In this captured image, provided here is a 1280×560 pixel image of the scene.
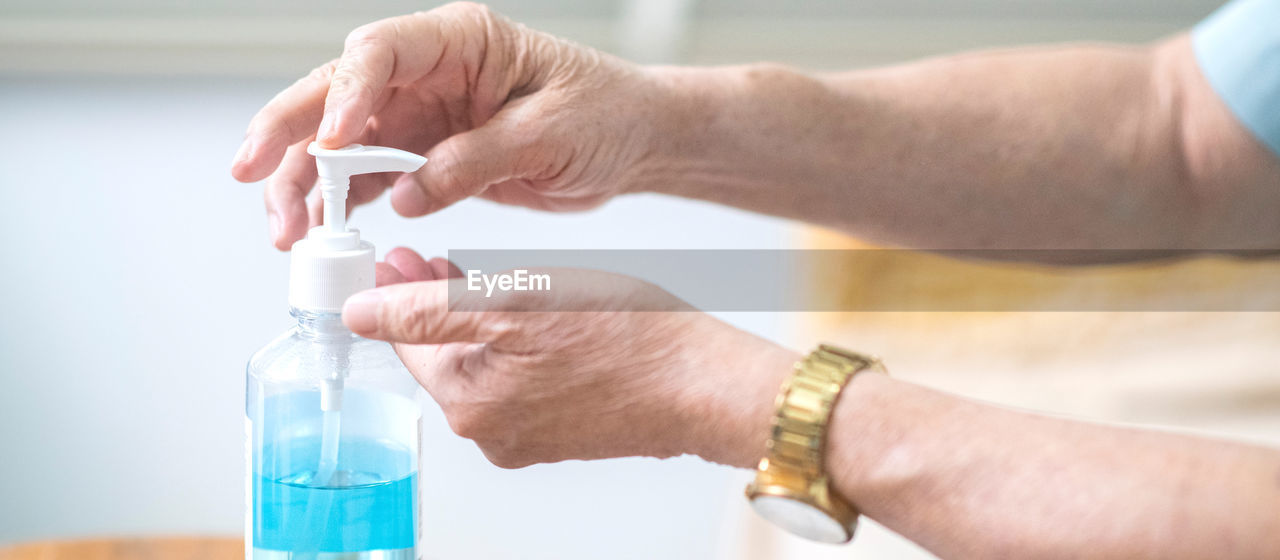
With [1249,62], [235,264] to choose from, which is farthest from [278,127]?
[235,264]

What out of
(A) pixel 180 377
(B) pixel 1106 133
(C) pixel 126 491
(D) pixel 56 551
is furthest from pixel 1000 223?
(C) pixel 126 491

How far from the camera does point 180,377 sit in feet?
5.96

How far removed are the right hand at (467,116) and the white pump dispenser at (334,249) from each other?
5 centimetres

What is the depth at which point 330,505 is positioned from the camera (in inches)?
25.4

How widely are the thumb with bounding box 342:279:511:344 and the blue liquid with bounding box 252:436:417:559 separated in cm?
10

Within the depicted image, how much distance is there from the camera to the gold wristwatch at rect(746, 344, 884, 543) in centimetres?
63

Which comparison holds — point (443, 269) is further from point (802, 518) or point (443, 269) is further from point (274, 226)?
point (802, 518)

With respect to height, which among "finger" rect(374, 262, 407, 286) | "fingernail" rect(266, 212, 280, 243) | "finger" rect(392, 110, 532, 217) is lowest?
"finger" rect(374, 262, 407, 286)

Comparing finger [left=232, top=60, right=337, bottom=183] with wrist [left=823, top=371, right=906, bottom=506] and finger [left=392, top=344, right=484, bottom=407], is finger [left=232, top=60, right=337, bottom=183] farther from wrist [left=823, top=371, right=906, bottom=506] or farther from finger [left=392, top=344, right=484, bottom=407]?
wrist [left=823, top=371, right=906, bottom=506]

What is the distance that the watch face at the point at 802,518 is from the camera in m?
0.64

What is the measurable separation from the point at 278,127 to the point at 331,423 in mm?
205

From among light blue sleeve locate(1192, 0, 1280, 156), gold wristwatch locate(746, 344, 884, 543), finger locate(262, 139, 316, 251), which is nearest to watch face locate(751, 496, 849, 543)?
gold wristwatch locate(746, 344, 884, 543)

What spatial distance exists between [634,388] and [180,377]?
4.54ft

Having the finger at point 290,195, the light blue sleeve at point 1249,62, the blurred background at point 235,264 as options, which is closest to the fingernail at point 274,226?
the finger at point 290,195
